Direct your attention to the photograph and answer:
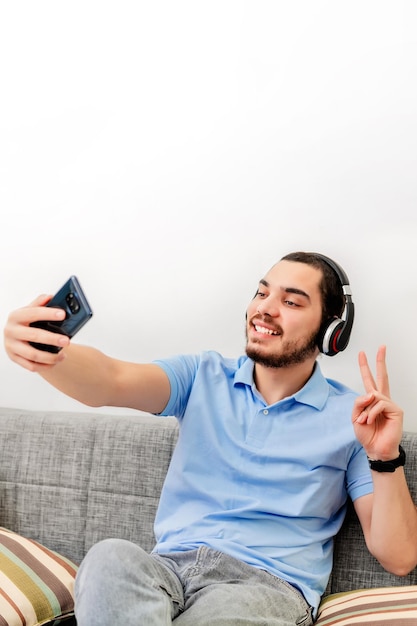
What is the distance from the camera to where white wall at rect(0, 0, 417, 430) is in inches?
88.2

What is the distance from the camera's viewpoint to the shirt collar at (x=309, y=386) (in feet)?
6.48

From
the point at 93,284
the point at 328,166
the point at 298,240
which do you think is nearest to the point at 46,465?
the point at 93,284

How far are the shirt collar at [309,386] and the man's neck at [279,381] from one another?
0.09 feet

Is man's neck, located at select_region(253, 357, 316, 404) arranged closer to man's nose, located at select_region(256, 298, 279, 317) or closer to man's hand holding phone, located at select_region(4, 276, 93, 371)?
man's nose, located at select_region(256, 298, 279, 317)

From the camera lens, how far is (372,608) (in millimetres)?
1753

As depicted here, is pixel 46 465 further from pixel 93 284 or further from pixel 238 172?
pixel 238 172

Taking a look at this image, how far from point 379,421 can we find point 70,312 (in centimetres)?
76

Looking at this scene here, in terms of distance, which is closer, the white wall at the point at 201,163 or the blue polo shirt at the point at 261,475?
the blue polo shirt at the point at 261,475

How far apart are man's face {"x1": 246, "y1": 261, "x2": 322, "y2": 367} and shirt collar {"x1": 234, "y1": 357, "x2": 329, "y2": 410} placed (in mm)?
61

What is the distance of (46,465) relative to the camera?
2270 millimetres

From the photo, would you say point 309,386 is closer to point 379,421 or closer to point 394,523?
point 379,421

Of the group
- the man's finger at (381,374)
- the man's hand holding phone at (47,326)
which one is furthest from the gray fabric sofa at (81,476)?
the man's hand holding phone at (47,326)

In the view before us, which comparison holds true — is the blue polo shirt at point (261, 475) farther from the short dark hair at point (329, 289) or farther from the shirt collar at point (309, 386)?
the short dark hair at point (329, 289)

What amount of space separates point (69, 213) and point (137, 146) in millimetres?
301
